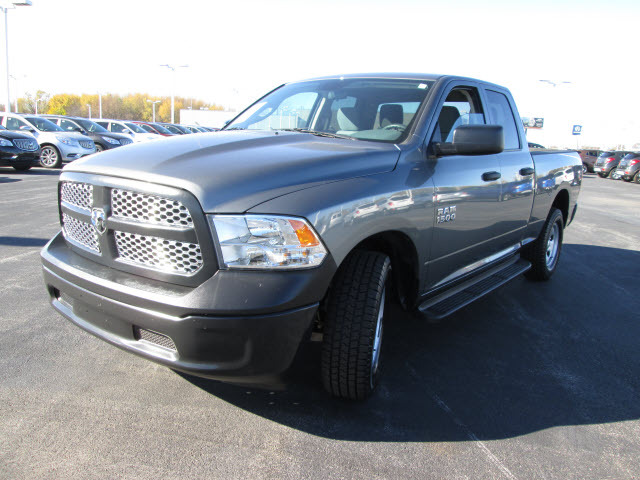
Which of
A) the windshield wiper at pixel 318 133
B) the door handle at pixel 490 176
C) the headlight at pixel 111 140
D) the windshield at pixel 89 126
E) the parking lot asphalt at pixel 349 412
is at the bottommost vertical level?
the headlight at pixel 111 140

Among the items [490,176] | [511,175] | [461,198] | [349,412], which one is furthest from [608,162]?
[349,412]

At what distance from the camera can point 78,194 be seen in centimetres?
256

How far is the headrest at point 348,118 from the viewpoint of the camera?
10.9ft

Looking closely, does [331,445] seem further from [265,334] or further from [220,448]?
[265,334]

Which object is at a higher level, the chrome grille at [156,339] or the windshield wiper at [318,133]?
the windshield wiper at [318,133]

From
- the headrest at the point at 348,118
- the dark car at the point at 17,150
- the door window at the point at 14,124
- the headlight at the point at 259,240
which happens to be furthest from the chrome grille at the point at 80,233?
the door window at the point at 14,124

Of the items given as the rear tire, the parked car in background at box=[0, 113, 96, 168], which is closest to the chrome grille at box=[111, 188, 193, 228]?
the rear tire

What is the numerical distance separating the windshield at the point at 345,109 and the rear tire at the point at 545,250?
2.59 m

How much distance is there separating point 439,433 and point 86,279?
72.0 inches

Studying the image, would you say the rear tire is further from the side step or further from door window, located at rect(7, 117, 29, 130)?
door window, located at rect(7, 117, 29, 130)

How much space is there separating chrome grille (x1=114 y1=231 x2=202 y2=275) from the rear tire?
403cm

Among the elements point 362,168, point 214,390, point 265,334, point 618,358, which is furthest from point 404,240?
point 618,358

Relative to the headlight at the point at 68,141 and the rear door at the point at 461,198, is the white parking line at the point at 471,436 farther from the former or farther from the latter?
the headlight at the point at 68,141

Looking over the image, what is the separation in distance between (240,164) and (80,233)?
3.11ft
